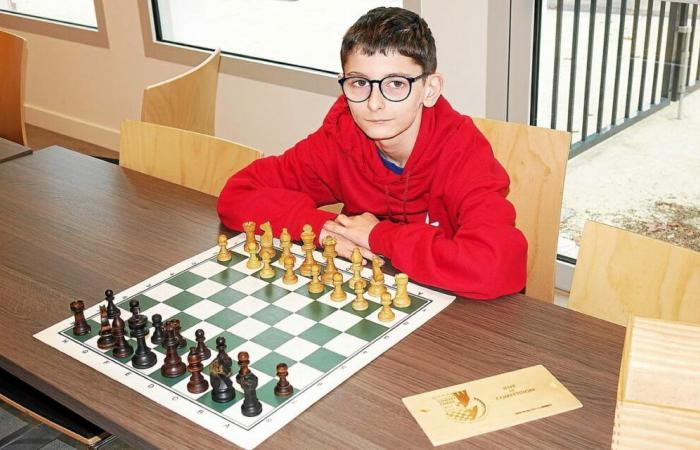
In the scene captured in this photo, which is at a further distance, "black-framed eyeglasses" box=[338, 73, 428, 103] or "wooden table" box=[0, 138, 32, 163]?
"wooden table" box=[0, 138, 32, 163]

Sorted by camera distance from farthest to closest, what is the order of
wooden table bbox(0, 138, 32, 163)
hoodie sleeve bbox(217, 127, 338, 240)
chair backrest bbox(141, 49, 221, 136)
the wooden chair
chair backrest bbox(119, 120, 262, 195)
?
chair backrest bbox(141, 49, 221, 136)
wooden table bbox(0, 138, 32, 163)
chair backrest bbox(119, 120, 262, 195)
hoodie sleeve bbox(217, 127, 338, 240)
the wooden chair

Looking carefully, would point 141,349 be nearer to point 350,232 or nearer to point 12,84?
point 350,232

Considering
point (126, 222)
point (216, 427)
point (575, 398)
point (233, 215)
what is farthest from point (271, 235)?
point (575, 398)

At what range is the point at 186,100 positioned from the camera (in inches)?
103

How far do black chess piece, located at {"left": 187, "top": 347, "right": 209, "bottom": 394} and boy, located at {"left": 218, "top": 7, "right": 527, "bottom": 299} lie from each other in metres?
0.47

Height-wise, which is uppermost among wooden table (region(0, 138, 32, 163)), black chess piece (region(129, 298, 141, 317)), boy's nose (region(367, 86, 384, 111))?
boy's nose (region(367, 86, 384, 111))

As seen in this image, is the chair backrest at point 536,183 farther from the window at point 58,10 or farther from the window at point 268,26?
the window at point 58,10

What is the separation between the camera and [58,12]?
4.79 meters

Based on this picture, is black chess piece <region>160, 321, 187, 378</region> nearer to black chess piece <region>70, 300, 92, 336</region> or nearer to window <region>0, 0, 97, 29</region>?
black chess piece <region>70, 300, 92, 336</region>

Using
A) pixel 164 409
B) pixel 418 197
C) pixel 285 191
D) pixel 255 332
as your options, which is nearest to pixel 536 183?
pixel 418 197

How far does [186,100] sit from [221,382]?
1470 millimetres

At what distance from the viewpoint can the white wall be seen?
2.97 metres

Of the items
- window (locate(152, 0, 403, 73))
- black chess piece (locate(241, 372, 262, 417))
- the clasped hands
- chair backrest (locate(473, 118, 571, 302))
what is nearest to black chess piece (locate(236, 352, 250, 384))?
black chess piece (locate(241, 372, 262, 417))

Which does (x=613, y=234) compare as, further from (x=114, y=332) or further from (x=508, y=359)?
(x=114, y=332)
